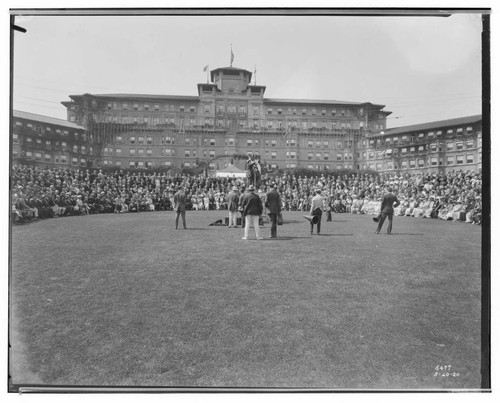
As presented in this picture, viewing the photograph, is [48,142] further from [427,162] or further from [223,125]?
[427,162]

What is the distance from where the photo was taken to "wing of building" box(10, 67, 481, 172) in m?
6.79

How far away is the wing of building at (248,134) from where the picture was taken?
22.3ft

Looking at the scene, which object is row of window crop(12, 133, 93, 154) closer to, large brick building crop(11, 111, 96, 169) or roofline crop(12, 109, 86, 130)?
large brick building crop(11, 111, 96, 169)

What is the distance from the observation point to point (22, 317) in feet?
16.6

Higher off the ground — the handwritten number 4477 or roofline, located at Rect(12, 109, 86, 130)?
roofline, located at Rect(12, 109, 86, 130)

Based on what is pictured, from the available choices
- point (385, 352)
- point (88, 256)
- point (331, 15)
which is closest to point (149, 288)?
point (88, 256)

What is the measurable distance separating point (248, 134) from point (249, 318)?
940 cm

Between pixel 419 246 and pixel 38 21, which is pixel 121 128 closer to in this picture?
pixel 38 21

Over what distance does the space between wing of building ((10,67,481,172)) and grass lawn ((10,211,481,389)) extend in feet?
6.80

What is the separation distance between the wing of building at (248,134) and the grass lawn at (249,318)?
207 centimetres

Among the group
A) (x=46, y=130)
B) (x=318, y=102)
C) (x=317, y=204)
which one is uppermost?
(x=318, y=102)


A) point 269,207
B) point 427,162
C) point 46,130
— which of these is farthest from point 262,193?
point 46,130

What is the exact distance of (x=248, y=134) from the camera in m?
13.1

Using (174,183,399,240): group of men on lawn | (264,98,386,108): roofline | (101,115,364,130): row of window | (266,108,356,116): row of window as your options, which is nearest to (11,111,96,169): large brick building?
(101,115,364,130): row of window
